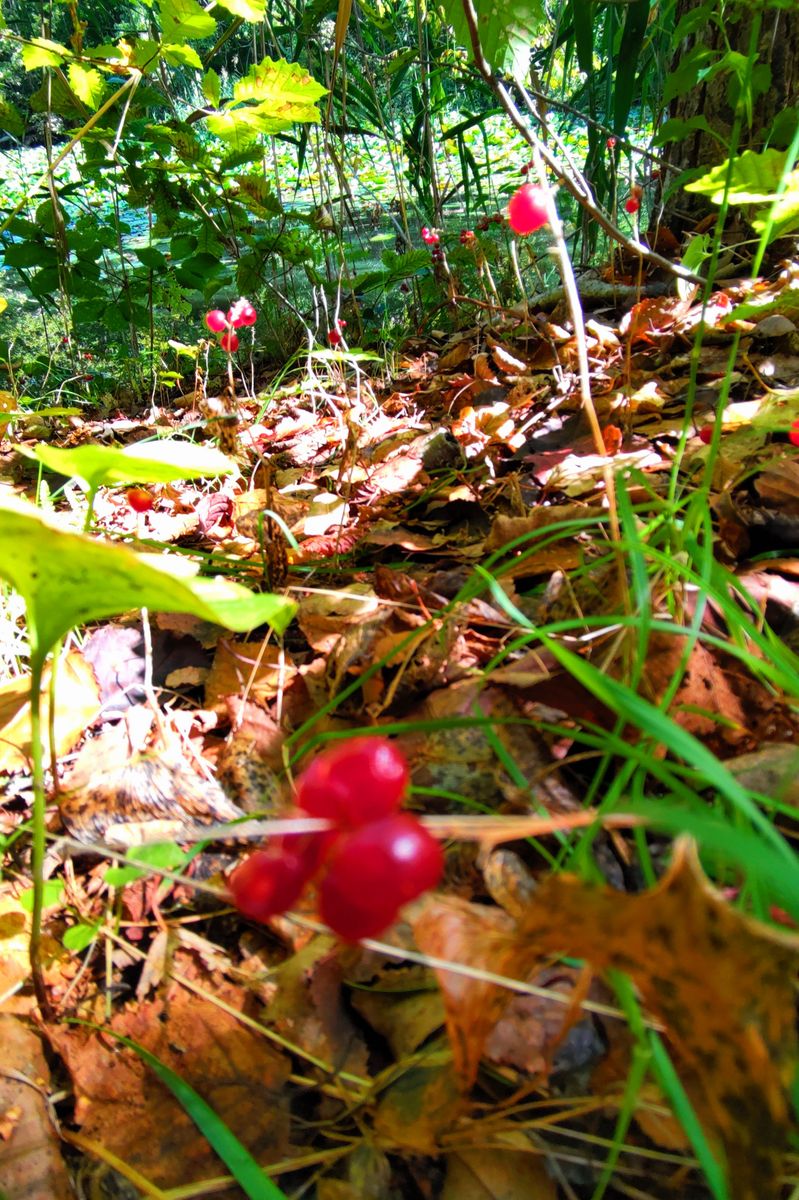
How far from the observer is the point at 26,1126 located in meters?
0.59

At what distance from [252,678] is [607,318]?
165cm

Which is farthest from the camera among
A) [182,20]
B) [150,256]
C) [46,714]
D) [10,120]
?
[150,256]

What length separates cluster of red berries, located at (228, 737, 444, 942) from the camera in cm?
32

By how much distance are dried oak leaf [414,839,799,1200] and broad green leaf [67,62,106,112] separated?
2658mm

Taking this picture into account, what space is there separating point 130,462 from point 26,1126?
0.59m

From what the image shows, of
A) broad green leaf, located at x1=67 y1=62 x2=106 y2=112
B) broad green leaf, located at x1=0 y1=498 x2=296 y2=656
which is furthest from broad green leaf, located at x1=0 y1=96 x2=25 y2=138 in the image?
broad green leaf, located at x1=0 y1=498 x2=296 y2=656

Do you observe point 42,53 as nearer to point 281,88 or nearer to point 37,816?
point 281,88

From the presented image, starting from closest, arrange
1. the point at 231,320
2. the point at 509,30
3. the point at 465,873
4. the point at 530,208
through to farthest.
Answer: the point at 465,873
the point at 530,208
the point at 509,30
the point at 231,320

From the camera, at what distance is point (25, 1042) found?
65cm

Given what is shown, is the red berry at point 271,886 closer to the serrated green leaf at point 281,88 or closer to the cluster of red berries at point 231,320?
the cluster of red berries at point 231,320

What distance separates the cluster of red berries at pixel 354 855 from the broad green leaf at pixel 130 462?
1.53 ft

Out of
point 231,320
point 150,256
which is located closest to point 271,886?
point 231,320

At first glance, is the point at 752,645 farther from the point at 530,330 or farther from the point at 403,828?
the point at 530,330

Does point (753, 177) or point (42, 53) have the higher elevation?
point (42, 53)
